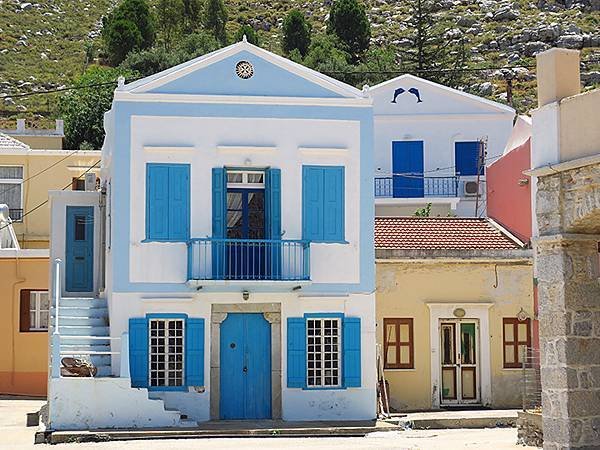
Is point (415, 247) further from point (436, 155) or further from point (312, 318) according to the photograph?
point (436, 155)

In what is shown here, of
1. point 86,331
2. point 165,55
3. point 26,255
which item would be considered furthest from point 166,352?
point 165,55

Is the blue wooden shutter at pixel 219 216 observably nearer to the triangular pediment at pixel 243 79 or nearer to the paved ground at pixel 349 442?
the triangular pediment at pixel 243 79

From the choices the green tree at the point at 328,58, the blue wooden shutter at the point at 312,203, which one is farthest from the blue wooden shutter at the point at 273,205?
the green tree at the point at 328,58

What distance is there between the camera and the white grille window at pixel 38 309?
111 feet

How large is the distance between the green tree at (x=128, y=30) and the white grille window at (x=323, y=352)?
143 ft

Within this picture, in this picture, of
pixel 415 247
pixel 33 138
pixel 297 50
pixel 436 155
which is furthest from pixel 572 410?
pixel 297 50

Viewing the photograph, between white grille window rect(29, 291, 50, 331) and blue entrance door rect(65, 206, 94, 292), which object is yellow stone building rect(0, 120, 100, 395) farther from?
blue entrance door rect(65, 206, 94, 292)

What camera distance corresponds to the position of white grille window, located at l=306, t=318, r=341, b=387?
2617cm

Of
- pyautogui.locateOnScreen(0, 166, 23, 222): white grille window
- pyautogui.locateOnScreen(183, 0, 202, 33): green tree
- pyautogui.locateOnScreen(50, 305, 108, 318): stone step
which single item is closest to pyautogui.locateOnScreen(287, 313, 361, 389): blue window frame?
pyautogui.locateOnScreen(50, 305, 108, 318): stone step

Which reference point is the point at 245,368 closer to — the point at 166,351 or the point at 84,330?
the point at 166,351

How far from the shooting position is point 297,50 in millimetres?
68625

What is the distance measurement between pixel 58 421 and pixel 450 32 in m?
60.6

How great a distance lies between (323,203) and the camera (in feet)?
86.5

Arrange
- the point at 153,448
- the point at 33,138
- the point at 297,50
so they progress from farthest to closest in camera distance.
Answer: the point at 297,50
the point at 33,138
the point at 153,448
